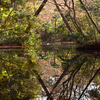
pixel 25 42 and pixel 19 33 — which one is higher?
pixel 19 33

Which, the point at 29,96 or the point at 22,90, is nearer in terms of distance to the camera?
the point at 29,96

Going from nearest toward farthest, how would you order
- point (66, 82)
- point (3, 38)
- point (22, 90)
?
point (22, 90), point (66, 82), point (3, 38)

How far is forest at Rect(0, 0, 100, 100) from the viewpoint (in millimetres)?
1579

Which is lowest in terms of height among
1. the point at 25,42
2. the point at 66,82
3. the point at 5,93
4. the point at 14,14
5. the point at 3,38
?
the point at 25,42

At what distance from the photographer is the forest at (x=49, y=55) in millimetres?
1579

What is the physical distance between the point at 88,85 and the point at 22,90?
0.64 metres

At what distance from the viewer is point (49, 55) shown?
5.67 m

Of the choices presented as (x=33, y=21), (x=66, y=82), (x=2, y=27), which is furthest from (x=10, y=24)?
(x=66, y=82)

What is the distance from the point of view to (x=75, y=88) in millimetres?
1632

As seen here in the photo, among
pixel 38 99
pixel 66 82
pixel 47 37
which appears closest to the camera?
pixel 38 99

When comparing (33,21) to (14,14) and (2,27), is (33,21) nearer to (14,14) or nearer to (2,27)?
(14,14)

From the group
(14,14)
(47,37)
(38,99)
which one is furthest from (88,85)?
(47,37)

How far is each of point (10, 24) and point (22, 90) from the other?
8851 mm

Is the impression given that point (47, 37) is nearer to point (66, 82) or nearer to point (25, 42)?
point (25, 42)
